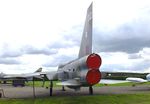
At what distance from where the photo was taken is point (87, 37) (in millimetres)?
26641

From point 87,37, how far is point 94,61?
10.6 ft

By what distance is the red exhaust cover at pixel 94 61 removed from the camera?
2391cm

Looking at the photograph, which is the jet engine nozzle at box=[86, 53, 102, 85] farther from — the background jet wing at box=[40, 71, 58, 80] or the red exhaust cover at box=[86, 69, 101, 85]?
the background jet wing at box=[40, 71, 58, 80]

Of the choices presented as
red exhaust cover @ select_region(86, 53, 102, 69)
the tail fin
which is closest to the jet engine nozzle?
red exhaust cover @ select_region(86, 53, 102, 69)

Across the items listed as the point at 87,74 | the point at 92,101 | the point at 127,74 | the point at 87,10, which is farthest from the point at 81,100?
the point at 127,74

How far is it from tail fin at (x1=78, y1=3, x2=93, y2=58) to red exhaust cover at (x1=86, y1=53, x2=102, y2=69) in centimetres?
198

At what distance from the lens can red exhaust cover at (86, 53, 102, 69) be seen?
2391 cm

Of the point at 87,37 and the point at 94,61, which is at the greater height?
the point at 87,37

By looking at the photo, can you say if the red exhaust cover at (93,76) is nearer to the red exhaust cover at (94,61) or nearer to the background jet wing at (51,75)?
the red exhaust cover at (94,61)

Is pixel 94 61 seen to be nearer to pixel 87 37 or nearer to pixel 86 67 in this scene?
pixel 86 67

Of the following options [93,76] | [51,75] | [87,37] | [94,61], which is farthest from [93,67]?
[51,75]

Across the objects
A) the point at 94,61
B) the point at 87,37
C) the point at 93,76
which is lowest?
the point at 93,76

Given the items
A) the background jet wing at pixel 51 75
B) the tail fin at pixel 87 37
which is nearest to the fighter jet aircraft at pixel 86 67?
the tail fin at pixel 87 37

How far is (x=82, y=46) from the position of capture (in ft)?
90.7
